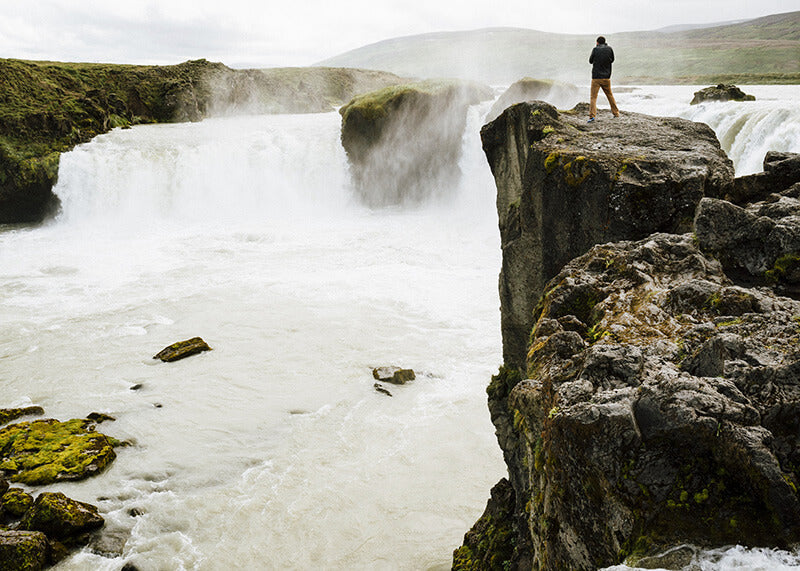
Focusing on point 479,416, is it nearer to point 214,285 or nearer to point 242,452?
point 242,452

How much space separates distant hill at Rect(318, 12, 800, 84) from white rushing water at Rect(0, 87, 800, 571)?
156ft

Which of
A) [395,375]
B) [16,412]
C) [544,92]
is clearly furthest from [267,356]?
[544,92]

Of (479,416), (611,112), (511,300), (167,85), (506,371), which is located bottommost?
(479,416)

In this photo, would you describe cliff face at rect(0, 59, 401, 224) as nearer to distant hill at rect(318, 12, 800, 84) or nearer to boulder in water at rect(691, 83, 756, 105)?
boulder in water at rect(691, 83, 756, 105)

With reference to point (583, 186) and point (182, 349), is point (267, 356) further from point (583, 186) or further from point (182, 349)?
point (583, 186)

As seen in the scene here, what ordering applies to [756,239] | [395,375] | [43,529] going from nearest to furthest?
[756,239], [43,529], [395,375]

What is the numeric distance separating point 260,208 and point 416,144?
29.5ft

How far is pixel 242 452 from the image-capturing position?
9938mm

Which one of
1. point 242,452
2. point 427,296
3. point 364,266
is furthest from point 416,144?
point 242,452

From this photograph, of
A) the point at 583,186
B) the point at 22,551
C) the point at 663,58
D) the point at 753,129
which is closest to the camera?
the point at 583,186

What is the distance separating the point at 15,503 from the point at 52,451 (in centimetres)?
150

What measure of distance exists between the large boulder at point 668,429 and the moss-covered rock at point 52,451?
7.96 meters

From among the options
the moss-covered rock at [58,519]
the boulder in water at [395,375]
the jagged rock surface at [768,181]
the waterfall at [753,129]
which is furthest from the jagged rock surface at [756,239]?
the waterfall at [753,129]

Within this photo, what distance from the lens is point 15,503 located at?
8.07 metres
